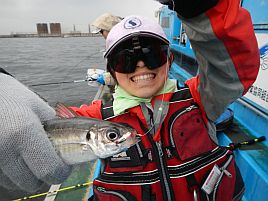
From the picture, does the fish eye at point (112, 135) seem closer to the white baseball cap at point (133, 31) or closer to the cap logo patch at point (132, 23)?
the white baseball cap at point (133, 31)

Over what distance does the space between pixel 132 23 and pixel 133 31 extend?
114mm

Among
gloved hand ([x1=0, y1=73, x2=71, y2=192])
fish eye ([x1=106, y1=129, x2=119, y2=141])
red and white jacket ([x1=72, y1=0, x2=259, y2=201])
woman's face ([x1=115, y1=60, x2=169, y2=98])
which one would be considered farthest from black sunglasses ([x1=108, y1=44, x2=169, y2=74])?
gloved hand ([x1=0, y1=73, x2=71, y2=192])

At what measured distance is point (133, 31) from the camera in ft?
5.92

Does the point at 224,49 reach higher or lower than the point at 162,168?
higher

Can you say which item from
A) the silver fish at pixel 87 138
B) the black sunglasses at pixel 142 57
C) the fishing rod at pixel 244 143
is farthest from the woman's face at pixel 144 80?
the fishing rod at pixel 244 143

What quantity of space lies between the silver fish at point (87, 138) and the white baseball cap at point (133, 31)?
66 centimetres

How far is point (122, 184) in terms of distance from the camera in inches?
76.0

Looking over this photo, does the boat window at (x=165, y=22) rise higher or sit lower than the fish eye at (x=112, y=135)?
lower

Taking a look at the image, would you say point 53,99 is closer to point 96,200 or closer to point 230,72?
point 96,200

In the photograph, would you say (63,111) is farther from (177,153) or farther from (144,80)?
(177,153)

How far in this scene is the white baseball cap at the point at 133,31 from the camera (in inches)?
71.0

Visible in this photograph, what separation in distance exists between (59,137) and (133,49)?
84cm

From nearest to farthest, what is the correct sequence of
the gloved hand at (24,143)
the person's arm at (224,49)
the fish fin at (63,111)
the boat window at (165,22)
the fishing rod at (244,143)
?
1. the person's arm at (224,49)
2. the gloved hand at (24,143)
3. the fish fin at (63,111)
4. the fishing rod at (244,143)
5. the boat window at (165,22)

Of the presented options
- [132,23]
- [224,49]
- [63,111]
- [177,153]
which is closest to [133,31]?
[132,23]
